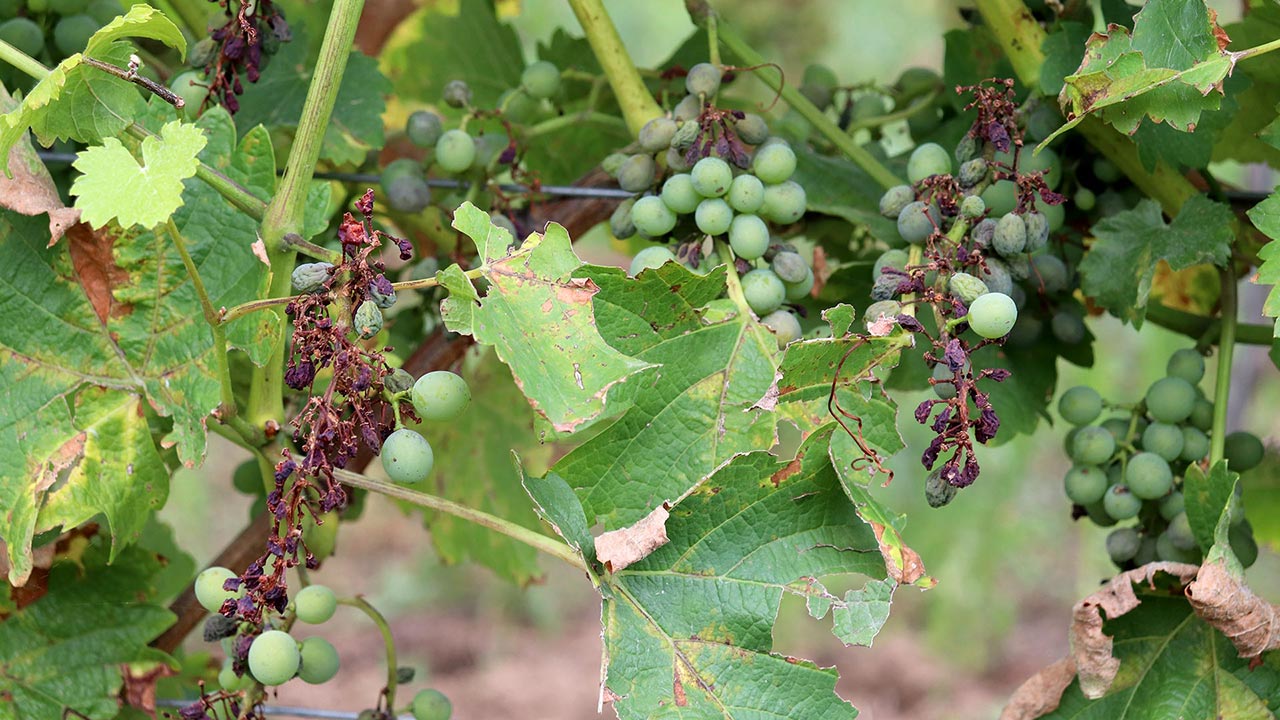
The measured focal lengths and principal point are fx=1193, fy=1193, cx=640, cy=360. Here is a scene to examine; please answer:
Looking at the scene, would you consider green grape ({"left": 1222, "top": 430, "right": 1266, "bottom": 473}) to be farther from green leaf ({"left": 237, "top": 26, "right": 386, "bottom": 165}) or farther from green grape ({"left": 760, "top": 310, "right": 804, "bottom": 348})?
green leaf ({"left": 237, "top": 26, "right": 386, "bottom": 165})

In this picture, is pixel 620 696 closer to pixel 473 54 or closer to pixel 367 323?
pixel 367 323

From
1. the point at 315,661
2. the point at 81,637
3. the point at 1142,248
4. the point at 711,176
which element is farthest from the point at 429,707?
the point at 1142,248

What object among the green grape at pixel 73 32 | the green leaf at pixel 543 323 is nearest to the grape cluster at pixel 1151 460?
the green leaf at pixel 543 323

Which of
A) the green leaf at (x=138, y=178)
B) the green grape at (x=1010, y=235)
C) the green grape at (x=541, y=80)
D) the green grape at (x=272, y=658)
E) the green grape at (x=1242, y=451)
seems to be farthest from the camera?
the green grape at (x=541, y=80)

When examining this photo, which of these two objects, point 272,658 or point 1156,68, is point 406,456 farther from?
point 1156,68

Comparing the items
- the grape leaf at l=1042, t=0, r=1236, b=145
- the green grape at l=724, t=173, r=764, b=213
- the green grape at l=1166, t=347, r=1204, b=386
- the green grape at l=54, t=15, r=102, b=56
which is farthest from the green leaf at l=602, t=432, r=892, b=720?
the green grape at l=54, t=15, r=102, b=56

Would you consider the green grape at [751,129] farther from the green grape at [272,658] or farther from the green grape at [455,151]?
the green grape at [272,658]

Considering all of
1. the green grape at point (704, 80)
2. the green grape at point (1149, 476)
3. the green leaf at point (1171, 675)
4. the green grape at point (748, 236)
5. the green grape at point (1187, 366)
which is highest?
the green grape at point (704, 80)
